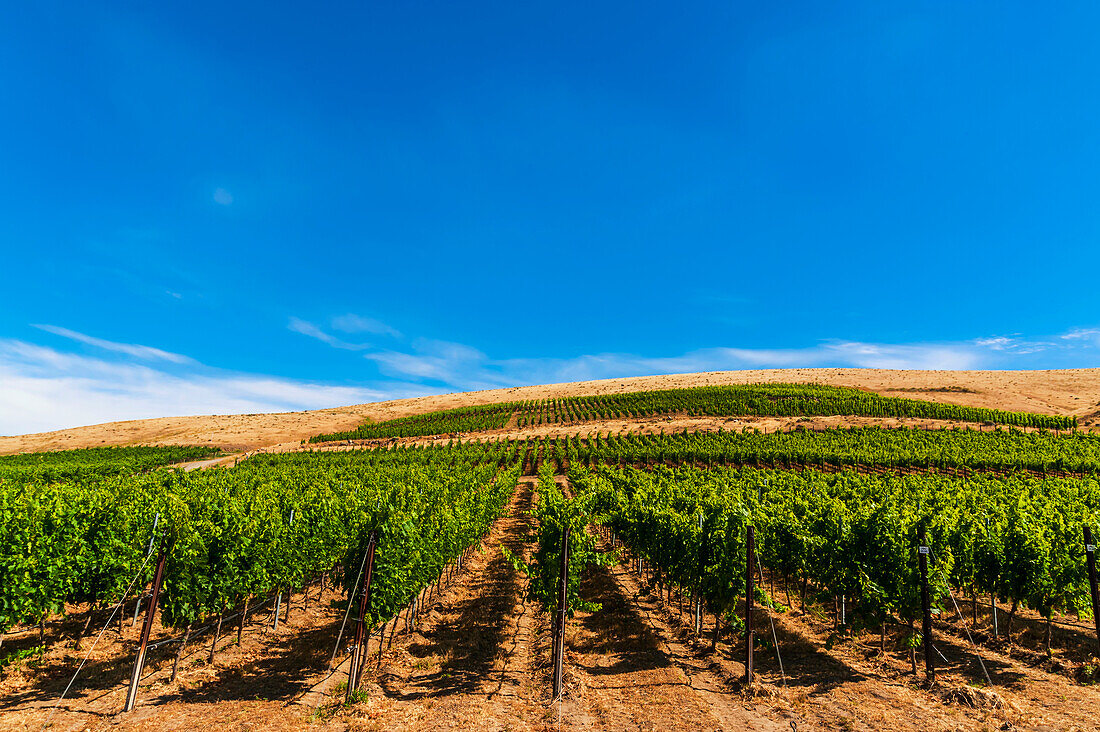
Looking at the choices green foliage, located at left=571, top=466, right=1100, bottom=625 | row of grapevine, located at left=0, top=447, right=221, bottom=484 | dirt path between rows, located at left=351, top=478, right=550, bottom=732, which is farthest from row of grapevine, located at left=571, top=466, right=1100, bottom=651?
row of grapevine, located at left=0, top=447, right=221, bottom=484

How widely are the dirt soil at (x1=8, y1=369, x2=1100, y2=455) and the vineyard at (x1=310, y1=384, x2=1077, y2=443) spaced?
43.7ft

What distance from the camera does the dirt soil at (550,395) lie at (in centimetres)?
9200

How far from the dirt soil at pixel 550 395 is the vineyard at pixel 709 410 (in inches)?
524

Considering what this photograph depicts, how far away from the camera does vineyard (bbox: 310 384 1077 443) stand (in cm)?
7738

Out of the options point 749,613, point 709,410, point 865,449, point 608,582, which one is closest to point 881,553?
point 749,613

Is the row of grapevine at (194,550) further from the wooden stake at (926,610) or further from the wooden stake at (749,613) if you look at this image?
the wooden stake at (926,610)

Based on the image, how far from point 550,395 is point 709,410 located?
5382 cm

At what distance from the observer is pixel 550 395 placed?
133 metres

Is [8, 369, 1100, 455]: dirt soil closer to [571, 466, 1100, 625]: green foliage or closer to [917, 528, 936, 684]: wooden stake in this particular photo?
[571, 466, 1100, 625]: green foliage

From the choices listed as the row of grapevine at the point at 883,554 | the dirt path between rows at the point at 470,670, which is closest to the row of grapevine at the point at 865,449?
the row of grapevine at the point at 883,554

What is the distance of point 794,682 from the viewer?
420 inches

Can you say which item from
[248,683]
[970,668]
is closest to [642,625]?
[970,668]

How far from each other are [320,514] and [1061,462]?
197 feet

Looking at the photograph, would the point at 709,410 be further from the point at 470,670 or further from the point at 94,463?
the point at 94,463
